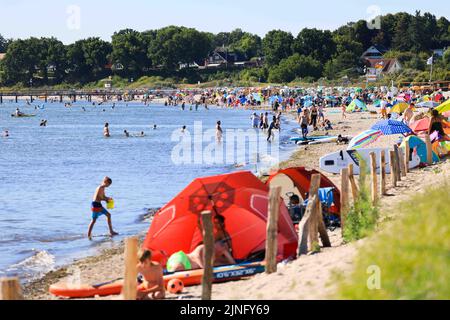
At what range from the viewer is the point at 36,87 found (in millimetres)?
164375

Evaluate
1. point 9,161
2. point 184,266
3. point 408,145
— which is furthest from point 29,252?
point 9,161

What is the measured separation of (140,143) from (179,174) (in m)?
18.6

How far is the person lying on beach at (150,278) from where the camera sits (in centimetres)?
1040

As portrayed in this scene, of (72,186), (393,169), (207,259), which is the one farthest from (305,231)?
(72,186)

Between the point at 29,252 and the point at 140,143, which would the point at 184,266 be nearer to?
the point at 29,252

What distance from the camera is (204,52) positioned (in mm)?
165000

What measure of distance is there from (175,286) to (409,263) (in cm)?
496

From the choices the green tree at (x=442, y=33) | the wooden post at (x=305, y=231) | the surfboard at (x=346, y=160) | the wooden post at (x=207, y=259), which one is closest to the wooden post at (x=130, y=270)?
the wooden post at (x=207, y=259)

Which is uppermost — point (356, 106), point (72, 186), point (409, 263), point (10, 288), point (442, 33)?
point (442, 33)

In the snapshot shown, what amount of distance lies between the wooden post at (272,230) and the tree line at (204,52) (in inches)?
4442

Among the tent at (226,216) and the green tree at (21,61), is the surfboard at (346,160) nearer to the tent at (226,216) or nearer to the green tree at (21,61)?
the tent at (226,216)

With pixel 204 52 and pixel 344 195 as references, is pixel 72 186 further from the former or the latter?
pixel 204 52

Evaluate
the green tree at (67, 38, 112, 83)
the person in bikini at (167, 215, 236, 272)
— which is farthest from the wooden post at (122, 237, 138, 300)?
the green tree at (67, 38, 112, 83)
